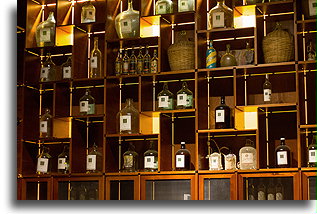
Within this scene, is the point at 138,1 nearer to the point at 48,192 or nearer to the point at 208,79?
the point at 208,79

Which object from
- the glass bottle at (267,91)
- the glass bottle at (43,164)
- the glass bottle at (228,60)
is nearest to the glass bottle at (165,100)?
the glass bottle at (228,60)

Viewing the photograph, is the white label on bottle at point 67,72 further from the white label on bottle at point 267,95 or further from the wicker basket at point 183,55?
the white label on bottle at point 267,95

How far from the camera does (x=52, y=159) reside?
14.2ft

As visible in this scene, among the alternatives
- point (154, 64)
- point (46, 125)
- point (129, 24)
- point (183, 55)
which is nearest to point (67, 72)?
point (46, 125)

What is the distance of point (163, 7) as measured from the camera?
4.08m

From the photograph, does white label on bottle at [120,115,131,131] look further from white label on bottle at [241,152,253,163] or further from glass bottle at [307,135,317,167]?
glass bottle at [307,135,317,167]

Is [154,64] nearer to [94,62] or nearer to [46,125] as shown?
[94,62]

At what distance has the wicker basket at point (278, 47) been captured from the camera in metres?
3.73

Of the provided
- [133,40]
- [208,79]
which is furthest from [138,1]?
[208,79]

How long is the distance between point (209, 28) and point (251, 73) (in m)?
0.43

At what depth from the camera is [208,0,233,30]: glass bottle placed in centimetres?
389

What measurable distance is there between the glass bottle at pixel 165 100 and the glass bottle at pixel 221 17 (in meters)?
0.54

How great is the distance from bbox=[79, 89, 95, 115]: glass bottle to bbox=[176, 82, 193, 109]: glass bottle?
65 cm

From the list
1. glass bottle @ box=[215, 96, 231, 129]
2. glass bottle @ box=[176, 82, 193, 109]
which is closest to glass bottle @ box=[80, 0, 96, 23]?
glass bottle @ box=[176, 82, 193, 109]
